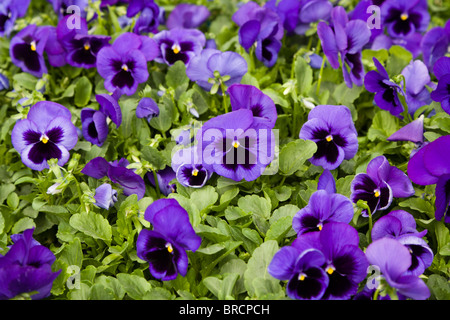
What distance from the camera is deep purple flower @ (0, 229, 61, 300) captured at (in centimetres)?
104

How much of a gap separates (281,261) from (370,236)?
1.00 feet

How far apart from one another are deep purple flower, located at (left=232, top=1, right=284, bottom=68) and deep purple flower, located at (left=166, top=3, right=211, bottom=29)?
23cm

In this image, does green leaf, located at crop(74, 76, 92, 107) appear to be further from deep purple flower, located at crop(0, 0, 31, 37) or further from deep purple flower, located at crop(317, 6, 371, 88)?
deep purple flower, located at crop(317, 6, 371, 88)

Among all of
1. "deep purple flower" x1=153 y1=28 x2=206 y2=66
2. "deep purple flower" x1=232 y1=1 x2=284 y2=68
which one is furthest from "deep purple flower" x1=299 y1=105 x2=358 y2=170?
"deep purple flower" x1=153 y1=28 x2=206 y2=66

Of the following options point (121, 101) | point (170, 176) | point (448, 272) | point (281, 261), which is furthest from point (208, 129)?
point (448, 272)

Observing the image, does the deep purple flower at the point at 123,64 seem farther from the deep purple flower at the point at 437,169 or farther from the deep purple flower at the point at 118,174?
the deep purple flower at the point at 437,169

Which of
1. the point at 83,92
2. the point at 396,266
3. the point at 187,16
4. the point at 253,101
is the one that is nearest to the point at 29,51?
the point at 83,92

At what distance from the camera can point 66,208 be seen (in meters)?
1.36

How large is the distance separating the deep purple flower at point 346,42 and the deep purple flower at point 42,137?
76 cm

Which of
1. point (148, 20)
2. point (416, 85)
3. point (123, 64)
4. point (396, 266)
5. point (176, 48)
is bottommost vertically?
point (396, 266)

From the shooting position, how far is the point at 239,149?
1.28 metres

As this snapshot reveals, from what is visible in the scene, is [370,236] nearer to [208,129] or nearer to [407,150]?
[407,150]

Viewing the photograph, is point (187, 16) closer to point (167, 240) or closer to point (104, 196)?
point (104, 196)

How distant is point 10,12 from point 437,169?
1577 mm
